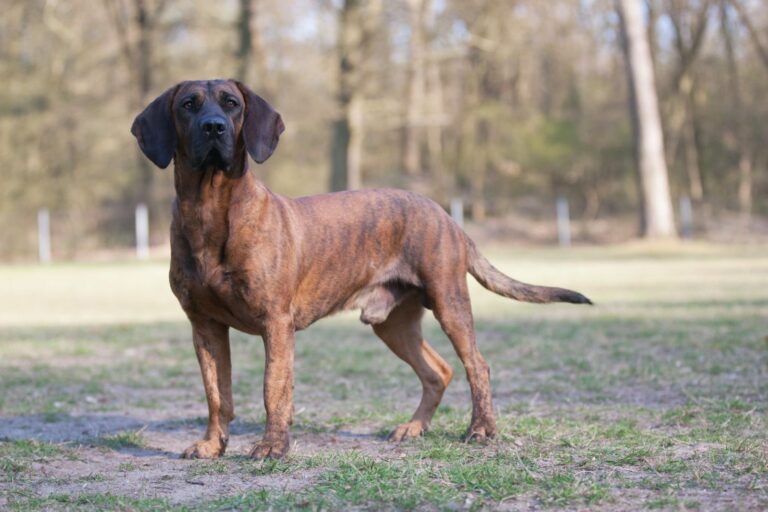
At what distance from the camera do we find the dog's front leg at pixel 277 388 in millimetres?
5348

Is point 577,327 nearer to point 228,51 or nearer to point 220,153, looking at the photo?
point 220,153

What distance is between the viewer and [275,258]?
214 inches

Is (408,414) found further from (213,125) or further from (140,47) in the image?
(140,47)

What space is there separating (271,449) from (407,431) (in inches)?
42.8

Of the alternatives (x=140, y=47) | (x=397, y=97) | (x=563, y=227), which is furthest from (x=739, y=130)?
(x=140, y=47)

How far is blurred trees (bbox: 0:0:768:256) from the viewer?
35.8 meters

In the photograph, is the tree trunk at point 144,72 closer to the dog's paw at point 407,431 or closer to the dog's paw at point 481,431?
the dog's paw at point 407,431

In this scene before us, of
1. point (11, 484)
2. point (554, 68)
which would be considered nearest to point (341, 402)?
point (11, 484)

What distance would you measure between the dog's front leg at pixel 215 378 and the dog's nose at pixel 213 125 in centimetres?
110

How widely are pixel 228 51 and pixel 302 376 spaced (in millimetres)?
30016

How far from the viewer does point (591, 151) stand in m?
42.3

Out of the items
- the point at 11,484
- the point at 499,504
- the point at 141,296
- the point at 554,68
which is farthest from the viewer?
the point at 554,68

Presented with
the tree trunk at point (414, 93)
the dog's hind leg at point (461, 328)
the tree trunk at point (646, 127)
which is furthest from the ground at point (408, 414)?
the tree trunk at point (414, 93)

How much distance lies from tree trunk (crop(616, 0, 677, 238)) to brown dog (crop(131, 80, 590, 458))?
25.3 meters
